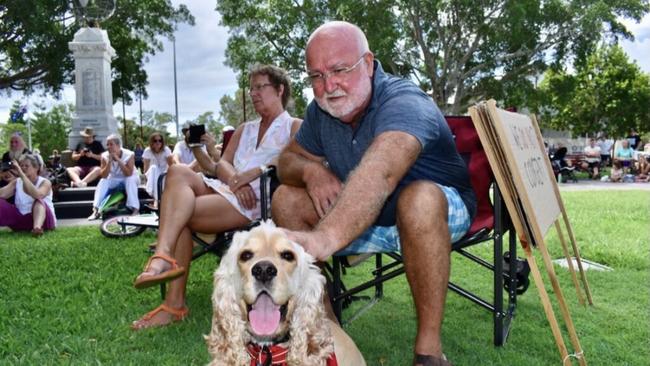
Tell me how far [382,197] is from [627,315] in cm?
285

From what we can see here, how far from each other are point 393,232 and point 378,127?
0.88 m

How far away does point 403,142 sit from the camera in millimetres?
2451

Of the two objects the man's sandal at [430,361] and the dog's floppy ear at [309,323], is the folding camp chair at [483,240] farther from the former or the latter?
the dog's floppy ear at [309,323]

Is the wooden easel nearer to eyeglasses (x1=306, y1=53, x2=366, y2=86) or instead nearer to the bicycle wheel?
eyeglasses (x1=306, y1=53, x2=366, y2=86)

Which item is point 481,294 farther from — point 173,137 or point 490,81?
point 173,137

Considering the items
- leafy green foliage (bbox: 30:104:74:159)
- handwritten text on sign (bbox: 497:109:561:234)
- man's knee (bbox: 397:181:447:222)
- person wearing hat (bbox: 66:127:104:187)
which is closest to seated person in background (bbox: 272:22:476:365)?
man's knee (bbox: 397:181:447:222)

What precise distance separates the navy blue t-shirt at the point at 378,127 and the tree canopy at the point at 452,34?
2185 cm

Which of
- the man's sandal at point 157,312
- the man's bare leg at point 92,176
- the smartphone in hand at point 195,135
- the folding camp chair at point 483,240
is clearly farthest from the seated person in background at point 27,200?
the folding camp chair at point 483,240

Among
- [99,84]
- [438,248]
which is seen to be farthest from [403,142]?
[99,84]

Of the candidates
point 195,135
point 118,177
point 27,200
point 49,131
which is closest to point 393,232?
point 195,135

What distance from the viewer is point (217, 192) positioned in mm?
4398

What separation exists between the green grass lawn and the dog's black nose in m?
1.40

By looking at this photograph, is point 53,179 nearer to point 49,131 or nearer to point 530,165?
point 530,165

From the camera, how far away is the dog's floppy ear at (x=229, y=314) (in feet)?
7.64
